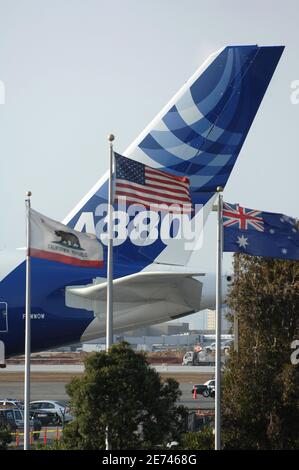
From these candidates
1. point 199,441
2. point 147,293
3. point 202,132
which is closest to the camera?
→ point 199,441

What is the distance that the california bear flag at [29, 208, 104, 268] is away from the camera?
25.7m

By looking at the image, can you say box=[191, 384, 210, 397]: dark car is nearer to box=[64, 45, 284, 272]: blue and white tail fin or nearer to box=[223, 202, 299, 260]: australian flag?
box=[64, 45, 284, 272]: blue and white tail fin

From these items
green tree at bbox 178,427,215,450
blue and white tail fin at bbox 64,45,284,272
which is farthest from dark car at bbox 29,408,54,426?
green tree at bbox 178,427,215,450

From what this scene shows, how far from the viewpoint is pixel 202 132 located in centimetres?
3606

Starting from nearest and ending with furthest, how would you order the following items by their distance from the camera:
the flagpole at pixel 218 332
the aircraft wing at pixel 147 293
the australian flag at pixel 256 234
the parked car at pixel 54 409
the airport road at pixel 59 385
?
the flagpole at pixel 218 332, the australian flag at pixel 256 234, the aircraft wing at pixel 147 293, the parked car at pixel 54 409, the airport road at pixel 59 385

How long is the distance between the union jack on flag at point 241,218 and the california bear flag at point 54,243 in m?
3.98

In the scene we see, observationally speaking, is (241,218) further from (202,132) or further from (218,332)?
(202,132)

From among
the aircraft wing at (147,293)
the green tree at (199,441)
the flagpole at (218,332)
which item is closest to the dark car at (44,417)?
the aircraft wing at (147,293)

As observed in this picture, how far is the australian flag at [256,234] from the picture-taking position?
2748cm

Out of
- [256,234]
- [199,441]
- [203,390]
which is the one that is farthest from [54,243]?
[203,390]

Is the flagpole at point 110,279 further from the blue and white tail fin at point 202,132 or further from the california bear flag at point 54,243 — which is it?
the blue and white tail fin at point 202,132

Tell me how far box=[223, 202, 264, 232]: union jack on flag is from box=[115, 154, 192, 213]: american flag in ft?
4.27

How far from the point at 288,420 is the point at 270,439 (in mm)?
779

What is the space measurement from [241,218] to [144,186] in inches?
106
